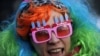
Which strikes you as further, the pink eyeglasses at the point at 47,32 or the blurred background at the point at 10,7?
the blurred background at the point at 10,7

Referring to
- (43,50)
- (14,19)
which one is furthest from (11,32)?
(43,50)

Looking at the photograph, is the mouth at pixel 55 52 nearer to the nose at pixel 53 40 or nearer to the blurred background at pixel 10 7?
the nose at pixel 53 40

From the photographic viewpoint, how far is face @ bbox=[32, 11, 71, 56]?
4.87ft

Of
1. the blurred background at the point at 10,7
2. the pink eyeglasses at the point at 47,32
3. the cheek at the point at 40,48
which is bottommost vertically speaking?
the cheek at the point at 40,48

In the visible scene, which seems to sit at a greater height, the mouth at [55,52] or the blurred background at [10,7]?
the blurred background at [10,7]

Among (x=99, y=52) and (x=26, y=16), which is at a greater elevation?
(x=26, y=16)

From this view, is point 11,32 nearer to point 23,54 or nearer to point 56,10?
point 23,54

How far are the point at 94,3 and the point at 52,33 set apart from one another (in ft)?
1.20

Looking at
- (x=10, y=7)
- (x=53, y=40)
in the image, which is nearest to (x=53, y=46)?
(x=53, y=40)

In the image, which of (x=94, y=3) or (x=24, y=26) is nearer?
(x=24, y=26)

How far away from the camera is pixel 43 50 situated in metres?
1.50

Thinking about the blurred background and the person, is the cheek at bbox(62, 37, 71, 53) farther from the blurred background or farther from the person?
the blurred background

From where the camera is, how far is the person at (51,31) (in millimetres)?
1484

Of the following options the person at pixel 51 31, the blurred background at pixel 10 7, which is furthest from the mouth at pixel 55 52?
the blurred background at pixel 10 7
